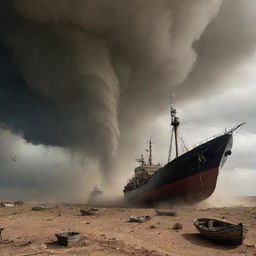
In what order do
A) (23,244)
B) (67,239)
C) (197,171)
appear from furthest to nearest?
1. (197,171)
2. (23,244)
3. (67,239)

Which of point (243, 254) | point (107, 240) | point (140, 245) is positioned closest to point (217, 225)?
point (243, 254)

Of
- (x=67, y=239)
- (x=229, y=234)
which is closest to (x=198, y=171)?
(x=229, y=234)

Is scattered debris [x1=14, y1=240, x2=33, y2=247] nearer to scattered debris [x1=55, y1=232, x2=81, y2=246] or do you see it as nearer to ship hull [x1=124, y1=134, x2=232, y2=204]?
scattered debris [x1=55, y1=232, x2=81, y2=246]

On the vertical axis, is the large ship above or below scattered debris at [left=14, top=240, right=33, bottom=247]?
above

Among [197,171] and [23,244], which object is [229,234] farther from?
[197,171]

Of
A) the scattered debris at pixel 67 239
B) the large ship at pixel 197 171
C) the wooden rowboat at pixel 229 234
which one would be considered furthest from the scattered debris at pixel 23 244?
the large ship at pixel 197 171

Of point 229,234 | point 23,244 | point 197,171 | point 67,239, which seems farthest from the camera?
point 197,171

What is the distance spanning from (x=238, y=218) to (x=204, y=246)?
1159 centimetres

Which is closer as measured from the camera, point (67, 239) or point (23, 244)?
point (67, 239)

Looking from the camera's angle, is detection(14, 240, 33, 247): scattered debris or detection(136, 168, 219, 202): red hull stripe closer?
detection(14, 240, 33, 247): scattered debris

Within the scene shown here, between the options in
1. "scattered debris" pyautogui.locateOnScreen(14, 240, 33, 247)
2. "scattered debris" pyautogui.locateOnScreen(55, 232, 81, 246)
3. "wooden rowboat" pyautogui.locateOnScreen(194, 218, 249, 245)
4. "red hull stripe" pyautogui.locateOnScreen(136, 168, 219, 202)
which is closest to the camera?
"scattered debris" pyautogui.locateOnScreen(55, 232, 81, 246)

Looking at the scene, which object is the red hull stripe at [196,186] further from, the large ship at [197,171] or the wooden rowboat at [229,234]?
the wooden rowboat at [229,234]

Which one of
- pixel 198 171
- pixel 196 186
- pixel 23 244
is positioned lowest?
pixel 23 244

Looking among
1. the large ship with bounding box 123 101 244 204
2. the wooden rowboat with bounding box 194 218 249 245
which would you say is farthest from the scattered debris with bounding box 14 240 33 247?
the large ship with bounding box 123 101 244 204
